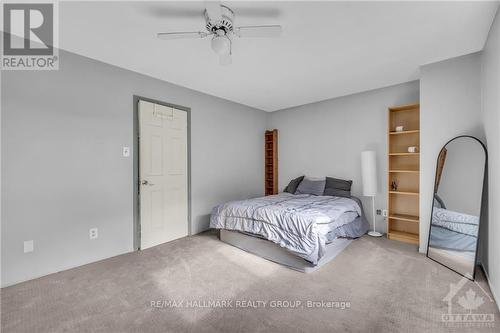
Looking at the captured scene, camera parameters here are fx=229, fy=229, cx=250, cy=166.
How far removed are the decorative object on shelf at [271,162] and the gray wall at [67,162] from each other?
2470mm

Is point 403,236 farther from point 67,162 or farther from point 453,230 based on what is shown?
point 67,162

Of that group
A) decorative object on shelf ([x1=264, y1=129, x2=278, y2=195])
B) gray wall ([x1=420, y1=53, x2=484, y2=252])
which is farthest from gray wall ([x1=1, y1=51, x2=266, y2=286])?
gray wall ([x1=420, y1=53, x2=484, y2=252])

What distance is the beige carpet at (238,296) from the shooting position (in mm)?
1709

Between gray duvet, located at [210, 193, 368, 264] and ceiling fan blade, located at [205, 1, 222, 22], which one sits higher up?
ceiling fan blade, located at [205, 1, 222, 22]

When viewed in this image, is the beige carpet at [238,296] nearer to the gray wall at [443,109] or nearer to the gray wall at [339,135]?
the gray wall at [443,109]

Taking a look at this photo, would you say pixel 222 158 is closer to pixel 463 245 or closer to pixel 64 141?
pixel 64 141

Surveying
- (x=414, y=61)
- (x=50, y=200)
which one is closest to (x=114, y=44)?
(x=50, y=200)

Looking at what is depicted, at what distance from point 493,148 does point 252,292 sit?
260 centimetres

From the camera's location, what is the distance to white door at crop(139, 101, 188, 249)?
3.28 m

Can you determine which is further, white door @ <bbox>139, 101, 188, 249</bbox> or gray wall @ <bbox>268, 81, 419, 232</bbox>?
gray wall @ <bbox>268, 81, 419, 232</bbox>

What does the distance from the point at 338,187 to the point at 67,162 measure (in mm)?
4027

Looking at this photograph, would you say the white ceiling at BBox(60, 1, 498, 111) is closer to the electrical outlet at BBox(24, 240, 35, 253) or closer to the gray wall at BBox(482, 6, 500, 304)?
the gray wall at BBox(482, 6, 500, 304)

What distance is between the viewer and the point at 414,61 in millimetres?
2908

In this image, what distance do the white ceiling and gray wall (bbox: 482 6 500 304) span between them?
267 mm
